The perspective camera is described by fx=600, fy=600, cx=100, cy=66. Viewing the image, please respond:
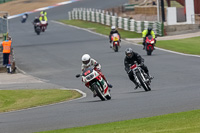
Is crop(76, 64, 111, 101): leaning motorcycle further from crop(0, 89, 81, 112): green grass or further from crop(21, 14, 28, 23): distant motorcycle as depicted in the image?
crop(21, 14, 28, 23): distant motorcycle

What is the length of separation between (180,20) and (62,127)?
125 ft

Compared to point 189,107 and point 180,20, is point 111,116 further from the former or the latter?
point 180,20

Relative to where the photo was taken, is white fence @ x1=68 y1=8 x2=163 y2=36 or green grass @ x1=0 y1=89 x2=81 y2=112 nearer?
green grass @ x1=0 y1=89 x2=81 y2=112

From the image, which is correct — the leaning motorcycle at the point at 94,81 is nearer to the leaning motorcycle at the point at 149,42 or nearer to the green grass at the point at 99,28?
the leaning motorcycle at the point at 149,42

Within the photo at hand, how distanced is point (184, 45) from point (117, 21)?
54.8 ft

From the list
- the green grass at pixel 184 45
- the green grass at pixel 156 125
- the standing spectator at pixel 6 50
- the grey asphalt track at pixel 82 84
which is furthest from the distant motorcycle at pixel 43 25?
the green grass at pixel 156 125

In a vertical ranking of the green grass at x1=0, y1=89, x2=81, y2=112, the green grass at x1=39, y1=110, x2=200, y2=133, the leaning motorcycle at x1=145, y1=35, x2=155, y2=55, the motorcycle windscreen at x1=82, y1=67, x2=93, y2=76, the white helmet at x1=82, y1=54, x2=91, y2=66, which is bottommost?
the green grass at x1=0, y1=89, x2=81, y2=112

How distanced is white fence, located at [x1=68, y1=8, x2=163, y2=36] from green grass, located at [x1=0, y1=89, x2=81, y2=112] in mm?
23770

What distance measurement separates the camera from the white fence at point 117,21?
45328mm

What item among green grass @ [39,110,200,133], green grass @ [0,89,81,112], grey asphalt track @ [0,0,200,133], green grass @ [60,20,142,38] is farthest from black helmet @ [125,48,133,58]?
green grass @ [60,20,142,38]

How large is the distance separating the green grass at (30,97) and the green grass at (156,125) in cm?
689

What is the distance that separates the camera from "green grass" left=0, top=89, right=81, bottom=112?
1873 cm

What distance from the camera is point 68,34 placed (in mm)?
49562

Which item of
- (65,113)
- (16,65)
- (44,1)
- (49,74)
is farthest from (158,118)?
(44,1)
